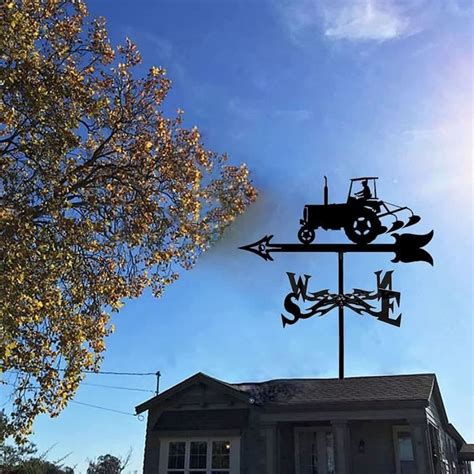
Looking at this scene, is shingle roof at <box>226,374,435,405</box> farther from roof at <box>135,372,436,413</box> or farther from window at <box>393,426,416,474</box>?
window at <box>393,426,416,474</box>

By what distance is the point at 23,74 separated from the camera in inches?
319

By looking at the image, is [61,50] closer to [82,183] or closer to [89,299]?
Result: [82,183]

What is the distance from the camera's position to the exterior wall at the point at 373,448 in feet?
56.7

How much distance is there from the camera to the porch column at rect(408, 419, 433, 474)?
52.4ft

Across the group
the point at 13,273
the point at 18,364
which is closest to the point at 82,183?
the point at 13,273

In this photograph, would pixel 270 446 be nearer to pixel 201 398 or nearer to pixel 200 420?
pixel 200 420

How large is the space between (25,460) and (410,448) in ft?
66.6

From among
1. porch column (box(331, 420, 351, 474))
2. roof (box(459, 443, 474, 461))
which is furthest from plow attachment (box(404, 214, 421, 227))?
roof (box(459, 443, 474, 461))

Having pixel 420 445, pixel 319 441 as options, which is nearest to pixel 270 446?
pixel 319 441

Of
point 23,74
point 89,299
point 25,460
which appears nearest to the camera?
point 23,74

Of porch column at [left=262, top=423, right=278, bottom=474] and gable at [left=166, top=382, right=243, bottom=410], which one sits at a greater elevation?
gable at [left=166, top=382, right=243, bottom=410]

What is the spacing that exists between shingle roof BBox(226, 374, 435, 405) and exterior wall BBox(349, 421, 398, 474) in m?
1.07

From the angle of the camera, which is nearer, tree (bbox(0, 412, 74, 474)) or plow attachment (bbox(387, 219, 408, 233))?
plow attachment (bbox(387, 219, 408, 233))

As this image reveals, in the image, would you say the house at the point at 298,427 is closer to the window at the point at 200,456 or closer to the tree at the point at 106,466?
the window at the point at 200,456
